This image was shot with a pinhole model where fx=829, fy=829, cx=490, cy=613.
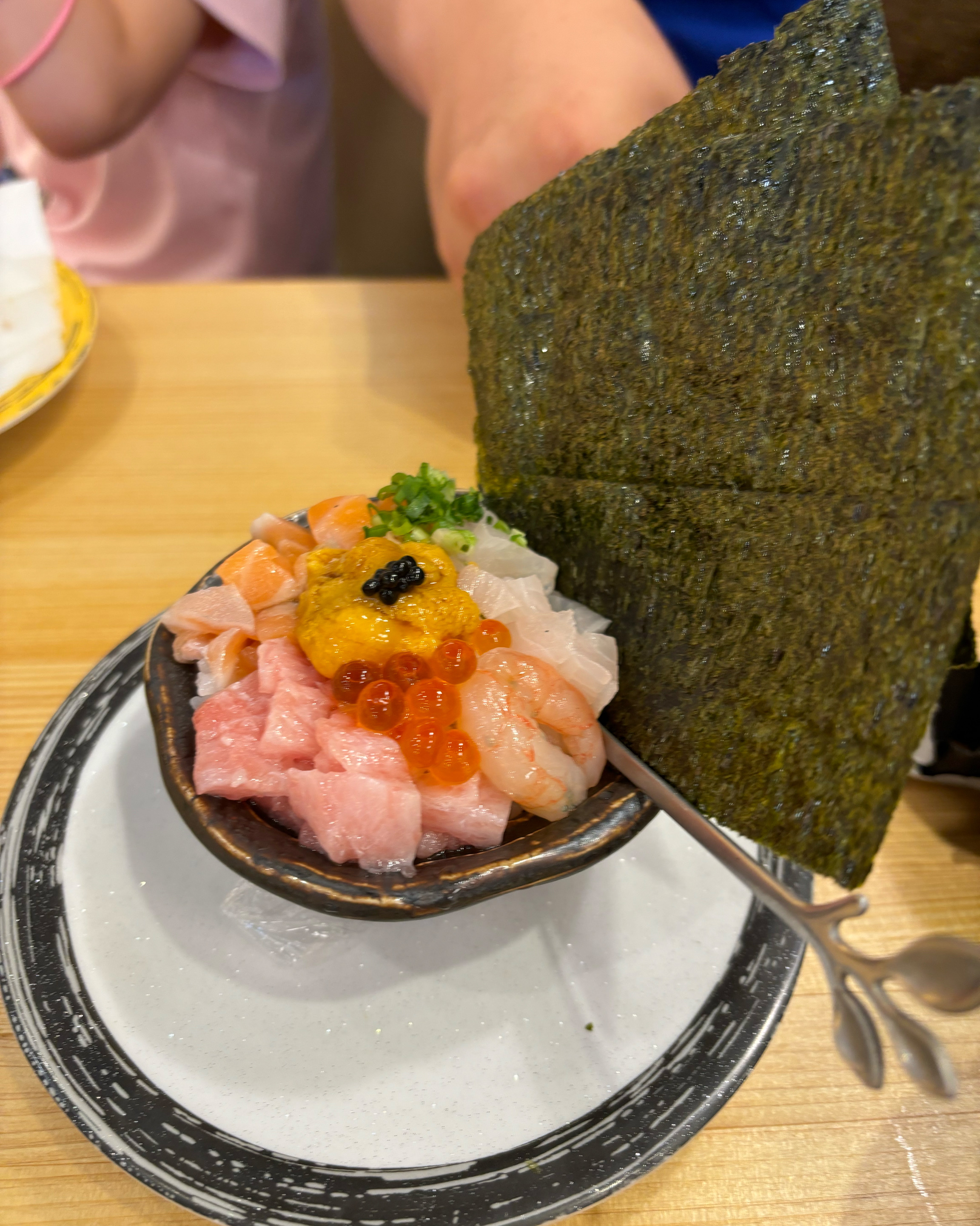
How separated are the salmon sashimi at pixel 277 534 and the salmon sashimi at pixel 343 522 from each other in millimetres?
17

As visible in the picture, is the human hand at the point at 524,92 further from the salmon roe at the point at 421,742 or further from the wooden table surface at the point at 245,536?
the salmon roe at the point at 421,742

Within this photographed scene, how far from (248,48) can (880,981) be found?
Answer: 2.49 metres

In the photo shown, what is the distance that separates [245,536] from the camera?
1527mm

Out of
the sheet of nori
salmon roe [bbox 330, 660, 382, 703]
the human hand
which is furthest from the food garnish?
the human hand

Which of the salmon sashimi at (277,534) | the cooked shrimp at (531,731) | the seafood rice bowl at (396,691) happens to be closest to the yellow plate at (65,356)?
the salmon sashimi at (277,534)

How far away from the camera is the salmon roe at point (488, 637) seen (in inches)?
37.6

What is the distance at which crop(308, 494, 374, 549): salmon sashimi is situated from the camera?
1079 millimetres

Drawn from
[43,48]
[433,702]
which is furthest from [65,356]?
[433,702]

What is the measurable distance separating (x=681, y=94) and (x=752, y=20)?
53cm

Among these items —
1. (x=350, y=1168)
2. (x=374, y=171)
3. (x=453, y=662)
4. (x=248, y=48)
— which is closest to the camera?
(x=350, y=1168)

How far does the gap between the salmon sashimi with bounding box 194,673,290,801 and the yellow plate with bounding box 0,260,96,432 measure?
94cm

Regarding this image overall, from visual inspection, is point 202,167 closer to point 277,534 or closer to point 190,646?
point 277,534

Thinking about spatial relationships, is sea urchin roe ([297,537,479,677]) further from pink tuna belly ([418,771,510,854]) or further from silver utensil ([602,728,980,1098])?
silver utensil ([602,728,980,1098])

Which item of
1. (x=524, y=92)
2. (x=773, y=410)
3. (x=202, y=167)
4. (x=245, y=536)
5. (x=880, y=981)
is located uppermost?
(x=524, y=92)
